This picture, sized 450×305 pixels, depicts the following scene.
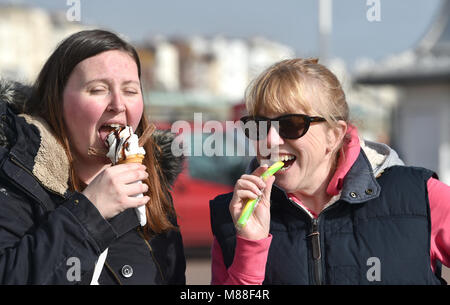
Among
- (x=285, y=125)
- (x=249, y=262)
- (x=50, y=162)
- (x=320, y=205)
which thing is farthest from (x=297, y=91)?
(x=50, y=162)

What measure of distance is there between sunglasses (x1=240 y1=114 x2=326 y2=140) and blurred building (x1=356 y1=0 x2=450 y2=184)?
11.3 metres

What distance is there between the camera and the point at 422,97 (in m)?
13.7

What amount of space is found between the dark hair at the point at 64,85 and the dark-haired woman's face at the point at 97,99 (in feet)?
0.10

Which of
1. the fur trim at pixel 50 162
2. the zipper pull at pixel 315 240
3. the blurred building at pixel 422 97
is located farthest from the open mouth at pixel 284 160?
the blurred building at pixel 422 97

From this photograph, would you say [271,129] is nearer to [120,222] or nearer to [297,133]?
[297,133]

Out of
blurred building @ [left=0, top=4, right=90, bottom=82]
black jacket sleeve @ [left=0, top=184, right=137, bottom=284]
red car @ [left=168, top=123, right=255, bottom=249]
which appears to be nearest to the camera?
black jacket sleeve @ [left=0, top=184, right=137, bottom=284]

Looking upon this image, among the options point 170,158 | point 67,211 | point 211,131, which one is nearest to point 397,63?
point 211,131

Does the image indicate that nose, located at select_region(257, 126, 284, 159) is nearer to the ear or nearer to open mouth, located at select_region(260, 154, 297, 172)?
open mouth, located at select_region(260, 154, 297, 172)

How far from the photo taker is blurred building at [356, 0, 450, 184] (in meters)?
13.2

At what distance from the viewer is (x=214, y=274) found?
8.03ft

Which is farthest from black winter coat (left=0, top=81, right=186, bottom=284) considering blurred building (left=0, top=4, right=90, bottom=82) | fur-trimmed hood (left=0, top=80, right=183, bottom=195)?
blurred building (left=0, top=4, right=90, bottom=82)

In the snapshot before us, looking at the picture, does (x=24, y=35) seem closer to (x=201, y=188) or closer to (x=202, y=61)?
(x=202, y=61)

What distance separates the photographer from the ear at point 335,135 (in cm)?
249

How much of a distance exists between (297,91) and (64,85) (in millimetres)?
876
